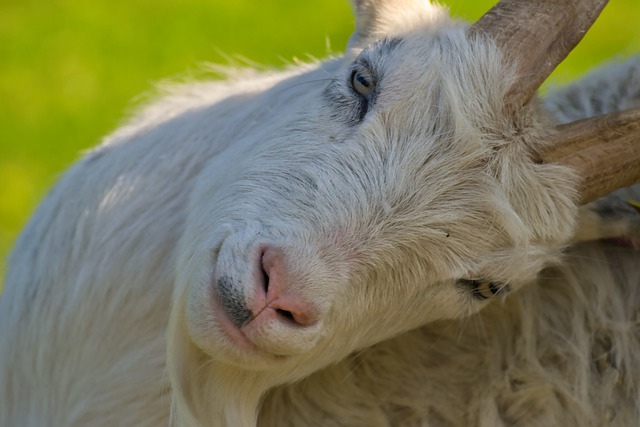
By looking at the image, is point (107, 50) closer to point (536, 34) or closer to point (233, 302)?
point (536, 34)

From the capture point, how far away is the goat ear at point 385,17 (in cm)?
373

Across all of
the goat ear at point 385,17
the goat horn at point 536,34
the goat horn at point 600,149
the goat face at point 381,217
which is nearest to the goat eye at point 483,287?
the goat face at point 381,217

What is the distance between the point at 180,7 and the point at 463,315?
7.11m

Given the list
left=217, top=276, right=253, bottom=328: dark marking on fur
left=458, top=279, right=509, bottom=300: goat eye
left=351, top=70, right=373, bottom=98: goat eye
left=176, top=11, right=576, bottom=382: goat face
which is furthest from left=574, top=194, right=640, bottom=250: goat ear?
left=217, top=276, right=253, bottom=328: dark marking on fur

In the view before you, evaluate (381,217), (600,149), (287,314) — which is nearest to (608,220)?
(600,149)

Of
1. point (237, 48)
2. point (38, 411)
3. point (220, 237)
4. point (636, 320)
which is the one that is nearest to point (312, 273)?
point (220, 237)

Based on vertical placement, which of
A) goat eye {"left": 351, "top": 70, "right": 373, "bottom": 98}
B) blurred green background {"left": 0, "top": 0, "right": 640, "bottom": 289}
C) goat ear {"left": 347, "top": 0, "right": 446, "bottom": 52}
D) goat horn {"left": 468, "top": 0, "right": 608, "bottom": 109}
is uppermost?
blurred green background {"left": 0, "top": 0, "right": 640, "bottom": 289}

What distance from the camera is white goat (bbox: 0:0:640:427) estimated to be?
3.19 m

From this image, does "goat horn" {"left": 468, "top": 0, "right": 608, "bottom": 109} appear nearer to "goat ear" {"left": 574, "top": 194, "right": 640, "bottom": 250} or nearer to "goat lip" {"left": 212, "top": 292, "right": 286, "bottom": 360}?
"goat ear" {"left": 574, "top": 194, "right": 640, "bottom": 250}

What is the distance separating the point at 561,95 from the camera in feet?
13.6

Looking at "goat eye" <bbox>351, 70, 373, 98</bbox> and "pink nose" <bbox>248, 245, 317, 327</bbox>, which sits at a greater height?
"goat eye" <bbox>351, 70, 373, 98</bbox>

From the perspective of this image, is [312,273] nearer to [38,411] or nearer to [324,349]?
[324,349]

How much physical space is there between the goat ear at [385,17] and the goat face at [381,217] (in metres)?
0.20

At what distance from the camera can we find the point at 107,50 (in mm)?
9352
